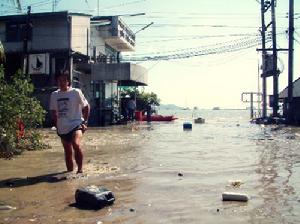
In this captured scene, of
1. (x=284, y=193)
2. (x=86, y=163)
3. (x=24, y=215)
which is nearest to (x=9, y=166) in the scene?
(x=86, y=163)

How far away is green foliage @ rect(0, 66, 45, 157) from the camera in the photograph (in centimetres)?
960

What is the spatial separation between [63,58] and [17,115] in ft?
63.8

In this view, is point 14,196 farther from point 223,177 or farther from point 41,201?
point 223,177

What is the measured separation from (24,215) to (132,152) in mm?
6596

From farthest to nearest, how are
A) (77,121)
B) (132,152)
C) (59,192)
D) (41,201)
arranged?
(132,152) → (77,121) → (59,192) → (41,201)

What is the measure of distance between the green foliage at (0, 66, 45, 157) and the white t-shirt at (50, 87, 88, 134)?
152 cm

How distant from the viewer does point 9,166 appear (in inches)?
353

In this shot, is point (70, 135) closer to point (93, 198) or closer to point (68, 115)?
point (68, 115)

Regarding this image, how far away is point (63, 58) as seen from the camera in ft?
97.0

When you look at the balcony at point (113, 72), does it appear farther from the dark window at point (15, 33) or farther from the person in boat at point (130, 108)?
the person in boat at point (130, 108)

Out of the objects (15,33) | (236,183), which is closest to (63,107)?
(236,183)

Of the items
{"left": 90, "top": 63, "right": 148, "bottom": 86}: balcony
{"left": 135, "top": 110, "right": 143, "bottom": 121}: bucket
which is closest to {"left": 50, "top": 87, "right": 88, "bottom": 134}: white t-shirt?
{"left": 90, "top": 63, "right": 148, "bottom": 86}: balcony

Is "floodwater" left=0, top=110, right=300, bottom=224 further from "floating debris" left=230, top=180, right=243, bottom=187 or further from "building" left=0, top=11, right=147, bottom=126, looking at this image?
"building" left=0, top=11, right=147, bottom=126

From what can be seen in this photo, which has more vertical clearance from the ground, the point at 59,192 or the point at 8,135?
the point at 8,135
